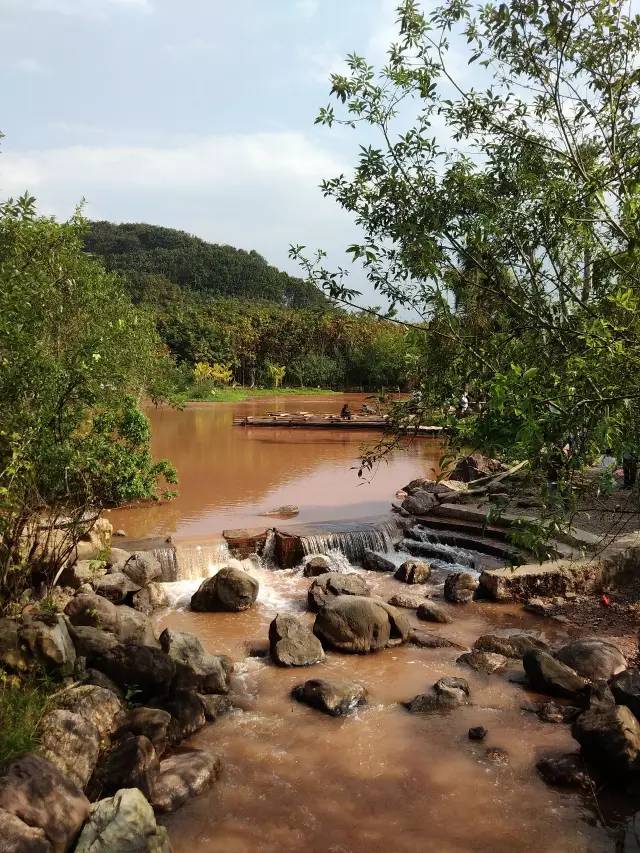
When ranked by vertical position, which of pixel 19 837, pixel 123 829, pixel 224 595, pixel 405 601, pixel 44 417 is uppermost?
pixel 44 417

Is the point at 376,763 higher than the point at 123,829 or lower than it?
lower

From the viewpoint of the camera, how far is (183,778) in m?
6.75

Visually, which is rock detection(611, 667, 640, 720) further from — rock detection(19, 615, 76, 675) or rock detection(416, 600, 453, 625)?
rock detection(19, 615, 76, 675)

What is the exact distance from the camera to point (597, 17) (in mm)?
5383

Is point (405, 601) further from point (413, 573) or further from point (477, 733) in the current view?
point (477, 733)

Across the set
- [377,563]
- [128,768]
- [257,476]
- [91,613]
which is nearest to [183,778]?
[128,768]

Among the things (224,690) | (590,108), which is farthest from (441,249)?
(224,690)

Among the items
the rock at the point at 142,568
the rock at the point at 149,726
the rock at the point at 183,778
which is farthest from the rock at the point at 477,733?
the rock at the point at 142,568

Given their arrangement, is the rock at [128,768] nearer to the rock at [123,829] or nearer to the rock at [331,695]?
the rock at [123,829]

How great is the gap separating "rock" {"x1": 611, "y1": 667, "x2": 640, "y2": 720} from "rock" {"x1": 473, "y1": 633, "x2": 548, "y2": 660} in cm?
207

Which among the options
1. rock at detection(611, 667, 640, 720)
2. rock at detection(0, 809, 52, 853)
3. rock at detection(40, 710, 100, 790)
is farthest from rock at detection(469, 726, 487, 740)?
rock at detection(0, 809, 52, 853)

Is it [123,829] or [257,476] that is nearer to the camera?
[123,829]

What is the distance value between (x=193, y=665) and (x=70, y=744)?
2619 millimetres

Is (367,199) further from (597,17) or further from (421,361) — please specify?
(597,17)
